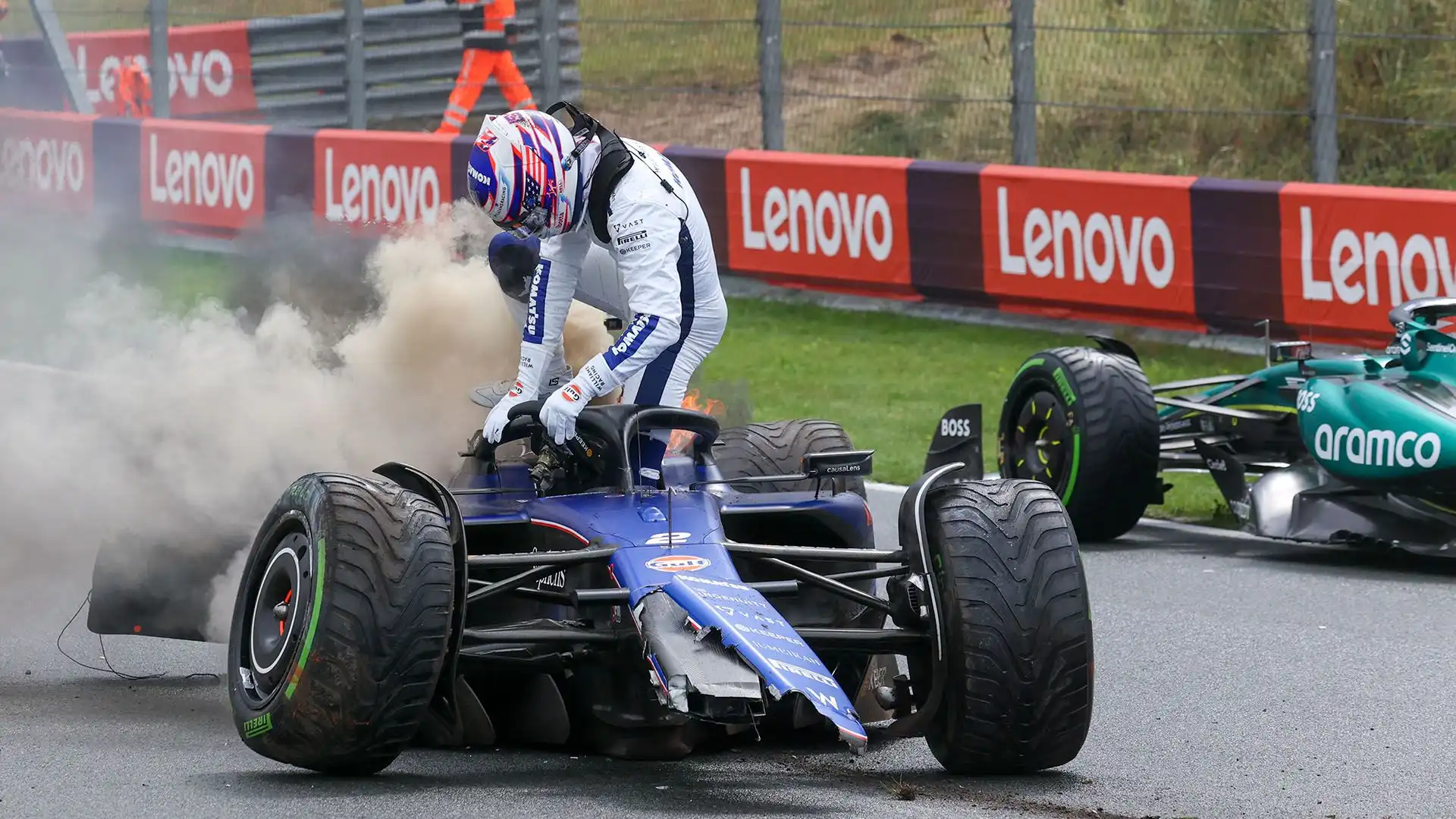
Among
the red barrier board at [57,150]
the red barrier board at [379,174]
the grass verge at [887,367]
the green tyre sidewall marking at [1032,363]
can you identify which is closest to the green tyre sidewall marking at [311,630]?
the green tyre sidewall marking at [1032,363]

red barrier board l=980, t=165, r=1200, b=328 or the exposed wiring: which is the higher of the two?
red barrier board l=980, t=165, r=1200, b=328

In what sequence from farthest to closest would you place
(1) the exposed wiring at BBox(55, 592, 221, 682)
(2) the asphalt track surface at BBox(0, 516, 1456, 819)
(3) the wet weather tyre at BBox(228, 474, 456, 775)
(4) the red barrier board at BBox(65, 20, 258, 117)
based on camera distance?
(4) the red barrier board at BBox(65, 20, 258, 117) → (1) the exposed wiring at BBox(55, 592, 221, 682) → (2) the asphalt track surface at BBox(0, 516, 1456, 819) → (3) the wet weather tyre at BBox(228, 474, 456, 775)

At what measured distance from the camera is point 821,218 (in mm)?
17391

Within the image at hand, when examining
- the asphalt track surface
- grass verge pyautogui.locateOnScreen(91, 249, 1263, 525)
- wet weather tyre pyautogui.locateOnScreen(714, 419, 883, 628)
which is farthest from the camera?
grass verge pyautogui.locateOnScreen(91, 249, 1263, 525)

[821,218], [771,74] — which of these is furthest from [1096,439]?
[771,74]

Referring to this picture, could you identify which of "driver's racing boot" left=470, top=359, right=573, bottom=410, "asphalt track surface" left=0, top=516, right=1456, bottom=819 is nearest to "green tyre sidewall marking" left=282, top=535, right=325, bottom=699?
"asphalt track surface" left=0, top=516, right=1456, bottom=819

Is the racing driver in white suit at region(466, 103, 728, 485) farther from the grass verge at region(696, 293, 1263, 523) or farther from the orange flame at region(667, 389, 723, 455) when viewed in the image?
the grass verge at region(696, 293, 1263, 523)

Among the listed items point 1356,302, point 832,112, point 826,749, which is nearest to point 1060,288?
point 1356,302

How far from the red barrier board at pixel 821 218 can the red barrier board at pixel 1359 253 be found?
11.1 feet

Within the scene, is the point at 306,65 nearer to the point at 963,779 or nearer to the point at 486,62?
the point at 486,62

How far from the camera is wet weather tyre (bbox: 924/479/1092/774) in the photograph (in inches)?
243

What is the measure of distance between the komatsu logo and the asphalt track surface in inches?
21.6

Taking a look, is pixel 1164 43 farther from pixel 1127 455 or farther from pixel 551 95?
pixel 1127 455

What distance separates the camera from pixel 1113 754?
267 inches
